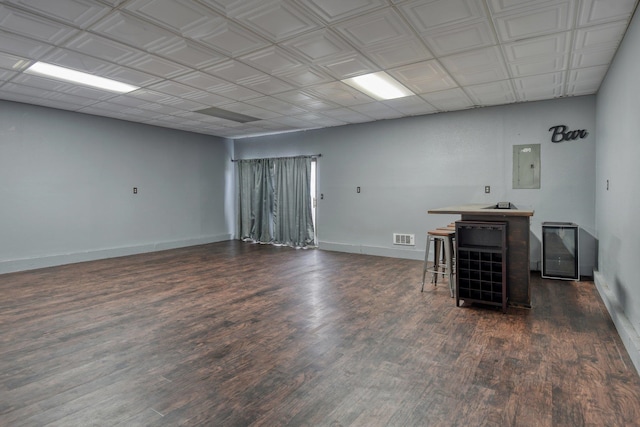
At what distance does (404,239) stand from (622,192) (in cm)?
346

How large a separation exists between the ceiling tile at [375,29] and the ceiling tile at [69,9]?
1784mm

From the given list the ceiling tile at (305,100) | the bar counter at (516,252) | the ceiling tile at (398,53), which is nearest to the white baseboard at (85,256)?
the ceiling tile at (305,100)

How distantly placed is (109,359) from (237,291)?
5.85 ft

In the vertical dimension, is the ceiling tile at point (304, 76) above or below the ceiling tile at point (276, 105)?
below

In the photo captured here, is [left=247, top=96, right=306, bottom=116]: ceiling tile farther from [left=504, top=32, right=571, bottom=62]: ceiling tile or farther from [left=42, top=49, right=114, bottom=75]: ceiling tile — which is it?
[left=504, top=32, right=571, bottom=62]: ceiling tile

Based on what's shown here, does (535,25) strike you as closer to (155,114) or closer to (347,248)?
(347,248)

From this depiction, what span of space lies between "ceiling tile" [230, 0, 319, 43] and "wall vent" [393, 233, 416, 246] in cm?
420

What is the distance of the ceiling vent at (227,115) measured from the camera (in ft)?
18.2

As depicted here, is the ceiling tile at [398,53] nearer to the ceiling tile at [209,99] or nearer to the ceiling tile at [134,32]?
the ceiling tile at [134,32]

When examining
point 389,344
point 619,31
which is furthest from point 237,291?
point 619,31

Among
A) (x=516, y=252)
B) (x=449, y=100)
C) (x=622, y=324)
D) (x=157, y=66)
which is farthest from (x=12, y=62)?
(x=622, y=324)

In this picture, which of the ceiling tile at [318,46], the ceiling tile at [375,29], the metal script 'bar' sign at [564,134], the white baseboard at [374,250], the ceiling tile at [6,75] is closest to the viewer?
the ceiling tile at [375,29]

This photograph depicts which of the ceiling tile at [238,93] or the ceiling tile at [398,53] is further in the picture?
the ceiling tile at [238,93]

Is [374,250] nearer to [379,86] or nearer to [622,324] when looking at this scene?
[379,86]
